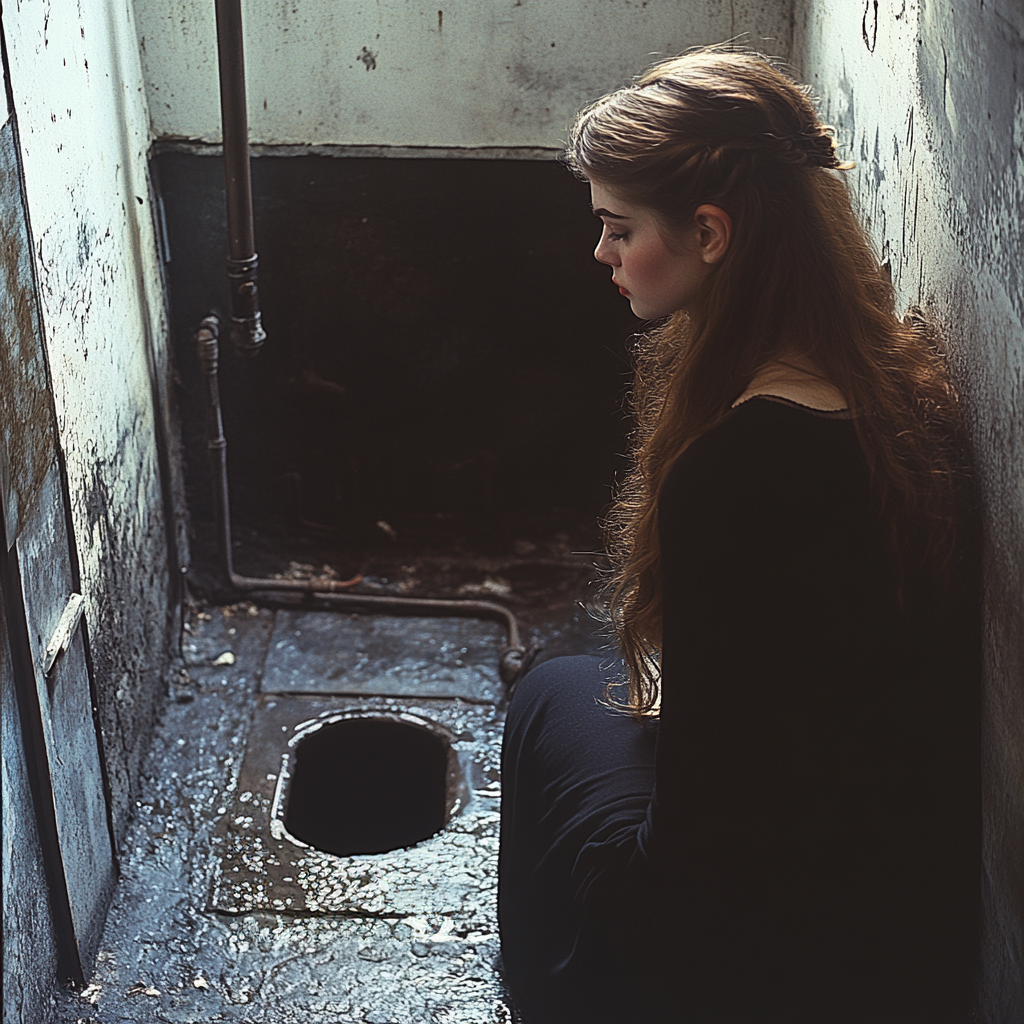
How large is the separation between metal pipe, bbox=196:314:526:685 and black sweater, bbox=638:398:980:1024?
153cm

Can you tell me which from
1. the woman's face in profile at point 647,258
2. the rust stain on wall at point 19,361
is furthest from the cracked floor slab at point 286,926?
the woman's face in profile at point 647,258

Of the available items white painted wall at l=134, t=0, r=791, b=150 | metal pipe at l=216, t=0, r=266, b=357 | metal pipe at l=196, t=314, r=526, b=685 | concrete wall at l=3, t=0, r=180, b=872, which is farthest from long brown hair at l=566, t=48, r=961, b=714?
metal pipe at l=196, t=314, r=526, b=685

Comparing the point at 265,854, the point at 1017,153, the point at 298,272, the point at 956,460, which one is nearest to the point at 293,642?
the point at 265,854

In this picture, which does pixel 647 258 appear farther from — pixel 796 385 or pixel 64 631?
pixel 64 631

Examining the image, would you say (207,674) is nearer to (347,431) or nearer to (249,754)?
(249,754)

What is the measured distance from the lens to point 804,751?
146 centimetres

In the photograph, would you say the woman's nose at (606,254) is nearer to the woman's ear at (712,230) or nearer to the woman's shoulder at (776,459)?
the woman's ear at (712,230)

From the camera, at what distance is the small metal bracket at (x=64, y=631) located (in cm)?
190

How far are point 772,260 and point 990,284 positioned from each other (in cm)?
26

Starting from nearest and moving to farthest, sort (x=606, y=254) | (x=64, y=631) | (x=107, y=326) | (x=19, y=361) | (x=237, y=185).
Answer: (x=606, y=254), (x=19, y=361), (x=64, y=631), (x=107, y=326), (x=237, y=185)

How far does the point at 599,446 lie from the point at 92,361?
1530 mm

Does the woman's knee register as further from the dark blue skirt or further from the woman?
the woman

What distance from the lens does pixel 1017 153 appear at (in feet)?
4.10

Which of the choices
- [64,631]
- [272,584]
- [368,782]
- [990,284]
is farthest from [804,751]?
[272,584]
